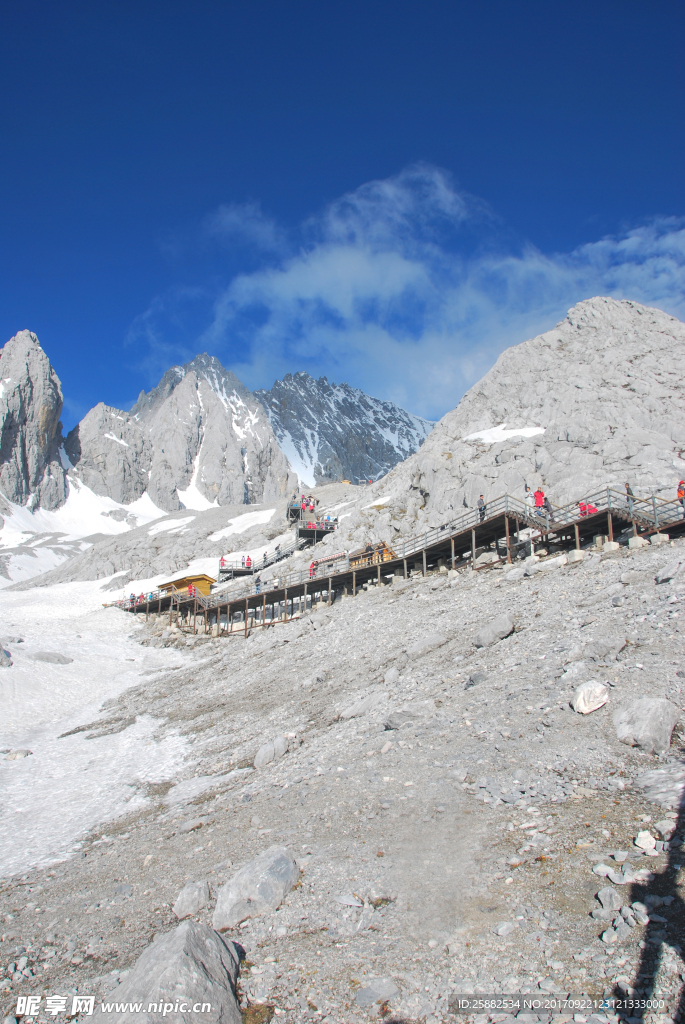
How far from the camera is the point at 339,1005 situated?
574 centimetres

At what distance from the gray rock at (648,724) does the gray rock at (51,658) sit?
3591cm

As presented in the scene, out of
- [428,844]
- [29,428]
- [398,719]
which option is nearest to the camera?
[428,844]

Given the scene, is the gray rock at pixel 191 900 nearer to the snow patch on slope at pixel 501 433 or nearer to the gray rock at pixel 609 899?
the gray rock at pixel 609 899

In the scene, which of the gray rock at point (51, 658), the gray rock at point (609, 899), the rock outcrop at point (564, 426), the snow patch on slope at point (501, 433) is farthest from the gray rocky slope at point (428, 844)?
the snow patch on slope at point (501, 433)

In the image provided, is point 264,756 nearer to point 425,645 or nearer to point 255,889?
point 255,889

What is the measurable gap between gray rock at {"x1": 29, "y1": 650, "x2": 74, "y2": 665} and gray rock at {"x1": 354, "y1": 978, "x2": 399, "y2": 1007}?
117ft

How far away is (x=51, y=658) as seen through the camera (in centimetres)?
3616

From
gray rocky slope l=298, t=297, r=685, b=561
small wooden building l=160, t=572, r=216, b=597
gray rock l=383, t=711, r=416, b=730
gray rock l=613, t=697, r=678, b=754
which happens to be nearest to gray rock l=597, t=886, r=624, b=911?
gray rock l=613, t=697, r=678, b=754

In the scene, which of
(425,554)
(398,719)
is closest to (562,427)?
(425,554)

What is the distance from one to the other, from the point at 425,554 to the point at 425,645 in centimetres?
1655

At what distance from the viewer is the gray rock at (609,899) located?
6016mm

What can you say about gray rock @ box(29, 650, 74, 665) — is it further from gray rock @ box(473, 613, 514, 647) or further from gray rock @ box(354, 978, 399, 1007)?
gray rock @ box(354, 978, 399, 1007)

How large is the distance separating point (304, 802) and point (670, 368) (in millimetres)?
70192

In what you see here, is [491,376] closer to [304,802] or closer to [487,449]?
[487,449]
